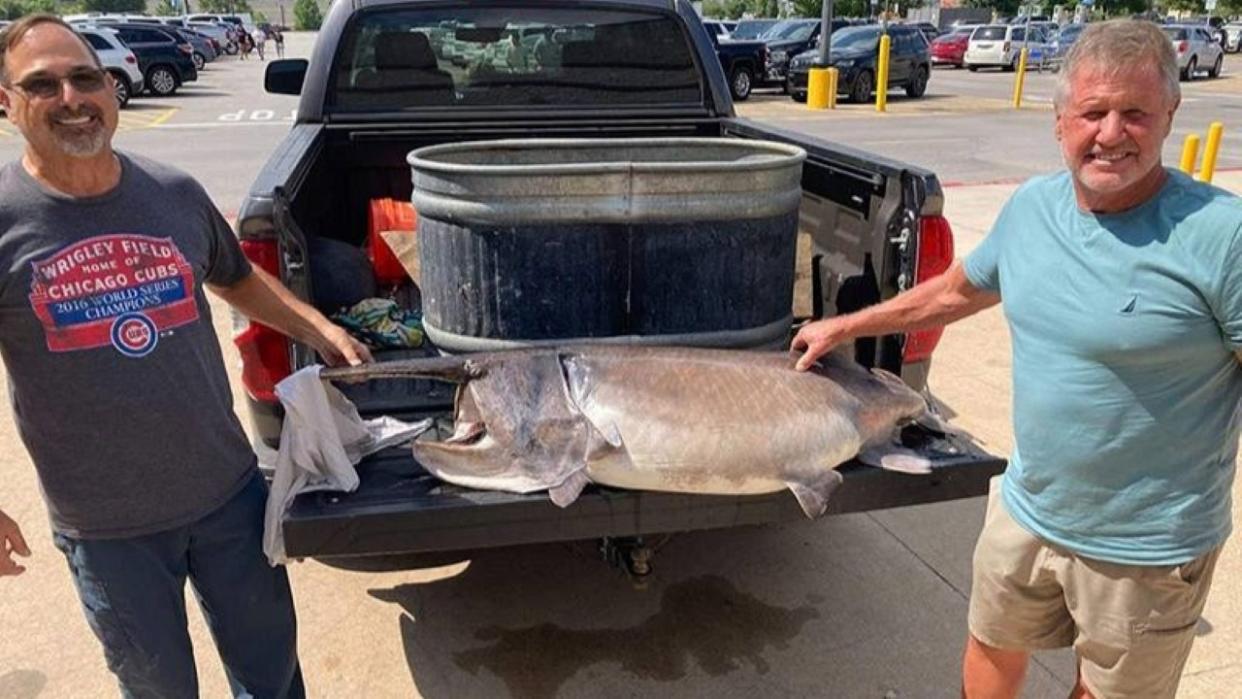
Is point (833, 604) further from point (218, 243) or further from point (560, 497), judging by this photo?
point (218, 243)

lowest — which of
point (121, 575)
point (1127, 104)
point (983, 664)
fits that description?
point (983, 664)

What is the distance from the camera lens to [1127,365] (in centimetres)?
203

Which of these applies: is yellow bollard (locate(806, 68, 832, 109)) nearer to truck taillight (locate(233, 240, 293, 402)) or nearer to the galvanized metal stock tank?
the galvanized metal stock tank

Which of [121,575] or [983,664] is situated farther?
[983,664]

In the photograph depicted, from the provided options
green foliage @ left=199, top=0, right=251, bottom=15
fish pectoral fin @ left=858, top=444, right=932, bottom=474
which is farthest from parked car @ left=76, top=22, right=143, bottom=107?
green foliage @ left=199, top=0, right=251, bottom=15

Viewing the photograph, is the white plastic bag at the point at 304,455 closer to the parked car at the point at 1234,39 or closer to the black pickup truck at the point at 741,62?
the black pickup truck at the point at 741,62

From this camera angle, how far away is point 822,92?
20.7 meters

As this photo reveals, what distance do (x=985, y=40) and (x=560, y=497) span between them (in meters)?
37.0

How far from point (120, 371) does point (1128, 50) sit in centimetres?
213

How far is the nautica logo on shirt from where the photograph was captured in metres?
2.00

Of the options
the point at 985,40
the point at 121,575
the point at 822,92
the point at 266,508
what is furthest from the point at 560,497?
the point at 985,40

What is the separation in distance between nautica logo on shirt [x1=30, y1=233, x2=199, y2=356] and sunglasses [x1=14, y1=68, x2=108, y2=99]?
0.30 m

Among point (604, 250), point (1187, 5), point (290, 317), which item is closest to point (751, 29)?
point (604, 250)

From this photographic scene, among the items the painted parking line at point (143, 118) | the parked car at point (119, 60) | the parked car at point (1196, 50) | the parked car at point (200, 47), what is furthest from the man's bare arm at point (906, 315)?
the parked car at point (200, 47)
